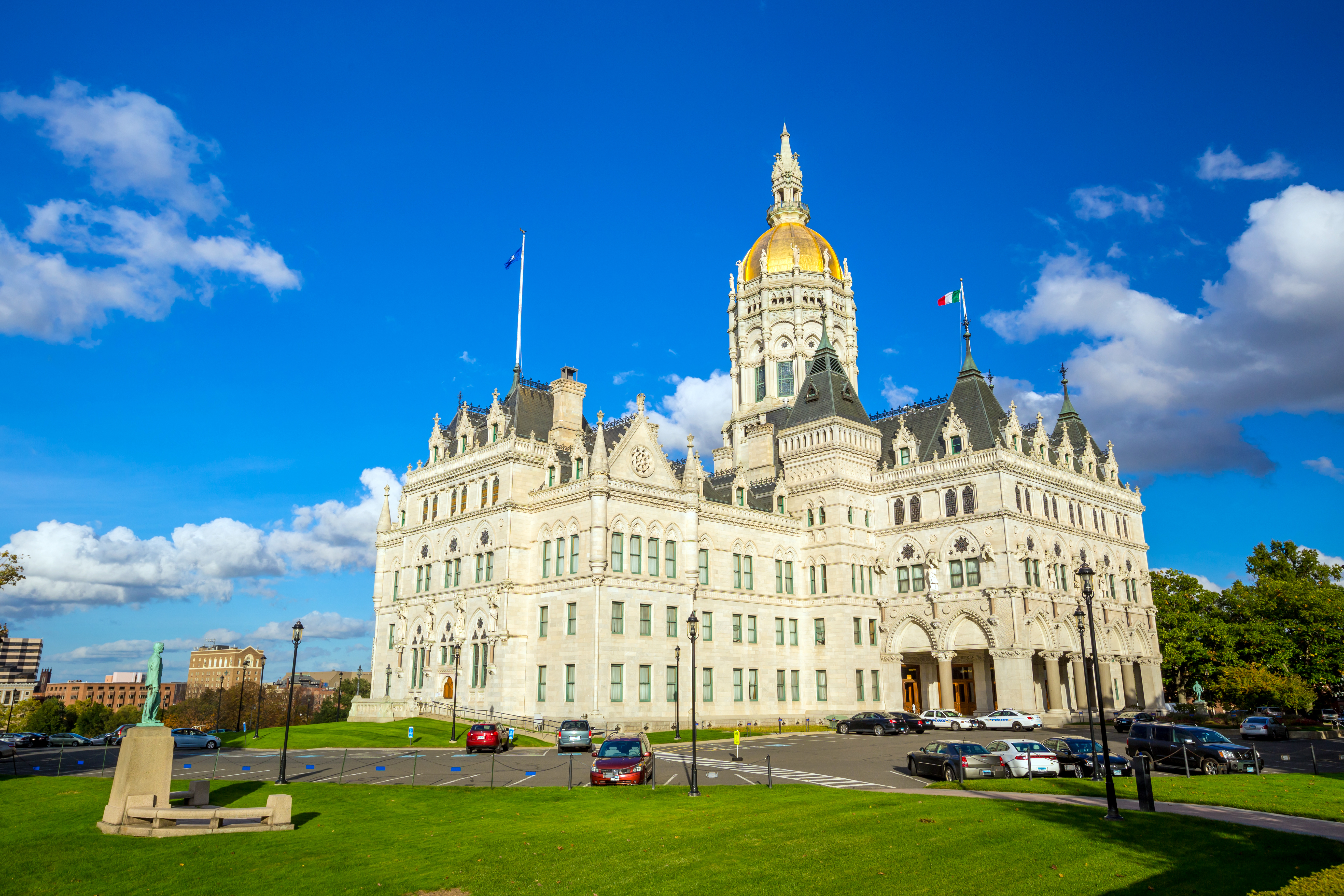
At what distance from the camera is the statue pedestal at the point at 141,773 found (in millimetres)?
21703

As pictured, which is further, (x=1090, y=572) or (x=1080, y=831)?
(x=1090, y=572)

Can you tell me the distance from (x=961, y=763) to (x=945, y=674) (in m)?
38.5

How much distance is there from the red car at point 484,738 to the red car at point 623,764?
13309 mm

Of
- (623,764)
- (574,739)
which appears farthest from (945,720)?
(623,764)

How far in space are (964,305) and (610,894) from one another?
69.2 m

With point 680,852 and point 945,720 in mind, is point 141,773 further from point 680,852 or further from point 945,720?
point 945,720

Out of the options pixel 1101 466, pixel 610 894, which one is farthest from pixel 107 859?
pixel 1101 466

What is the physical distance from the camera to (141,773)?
2212 centimetres

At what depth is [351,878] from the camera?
1700 cm

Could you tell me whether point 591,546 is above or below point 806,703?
above

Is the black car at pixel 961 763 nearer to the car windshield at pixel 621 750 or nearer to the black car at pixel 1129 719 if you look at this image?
the car windshield at pixel 621 750

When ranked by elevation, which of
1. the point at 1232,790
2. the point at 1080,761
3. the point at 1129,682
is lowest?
the point at 1232,790

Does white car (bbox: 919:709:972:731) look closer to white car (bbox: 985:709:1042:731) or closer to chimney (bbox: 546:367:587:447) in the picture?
white car (bbox: 985:709:1042:731)

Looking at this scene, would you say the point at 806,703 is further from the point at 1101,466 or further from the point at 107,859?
the point at 107,859
